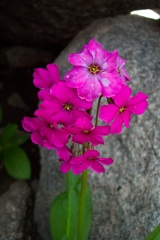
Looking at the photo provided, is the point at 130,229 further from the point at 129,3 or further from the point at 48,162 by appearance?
the point at 129,3

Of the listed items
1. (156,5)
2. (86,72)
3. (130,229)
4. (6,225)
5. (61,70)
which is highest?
(156,5)

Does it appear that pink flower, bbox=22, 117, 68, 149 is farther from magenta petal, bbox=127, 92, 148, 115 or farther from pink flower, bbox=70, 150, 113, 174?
magenta petal, bbox=127, 92, 148, 115

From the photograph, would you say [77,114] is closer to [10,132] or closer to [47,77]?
[47,77]

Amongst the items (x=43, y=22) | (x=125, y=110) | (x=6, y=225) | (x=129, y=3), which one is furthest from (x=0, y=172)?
(x=125, y=110)

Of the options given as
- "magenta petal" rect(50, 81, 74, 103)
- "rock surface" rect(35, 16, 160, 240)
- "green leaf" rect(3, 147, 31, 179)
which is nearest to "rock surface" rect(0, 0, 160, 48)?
"rock surface" rect(35, 16, 160, 240)

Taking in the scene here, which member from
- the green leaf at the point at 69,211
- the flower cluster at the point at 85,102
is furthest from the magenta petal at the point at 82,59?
the green leaf at the point at 69,211

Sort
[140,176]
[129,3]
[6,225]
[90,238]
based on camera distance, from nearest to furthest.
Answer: [140,176], [90,238], [6,225], [129,3]
